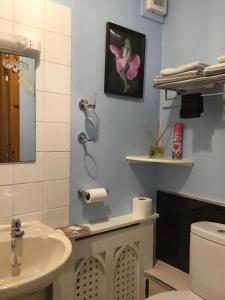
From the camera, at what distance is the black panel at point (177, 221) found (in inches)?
70.0

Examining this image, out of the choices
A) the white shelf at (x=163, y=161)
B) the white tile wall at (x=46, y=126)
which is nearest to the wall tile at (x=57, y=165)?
the white tile wall at (x=46, y=126)

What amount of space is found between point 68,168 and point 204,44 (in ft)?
3.83

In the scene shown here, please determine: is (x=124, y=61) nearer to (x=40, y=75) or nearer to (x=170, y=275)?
(x=40, y=75)

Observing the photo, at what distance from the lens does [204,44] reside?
177cm

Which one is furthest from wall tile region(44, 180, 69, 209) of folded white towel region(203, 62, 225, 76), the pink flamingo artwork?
folded white towel region(203, 62, 225, 76)

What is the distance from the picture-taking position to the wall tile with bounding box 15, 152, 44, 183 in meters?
1.43

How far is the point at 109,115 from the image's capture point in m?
1.79

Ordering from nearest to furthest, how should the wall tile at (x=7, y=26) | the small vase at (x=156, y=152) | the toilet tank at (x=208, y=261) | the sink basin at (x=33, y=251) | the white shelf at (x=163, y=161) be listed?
the sink basin at (x=33, y=251) < the wall tile at (x=7, y=26) < the toilet tank at (x=208, y=261) < the white shelf at (x=163, y=161) < the small vase at (x=156, y=152)

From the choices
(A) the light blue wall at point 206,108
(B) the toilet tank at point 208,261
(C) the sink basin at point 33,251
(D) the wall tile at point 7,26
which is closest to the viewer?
(C) the sink basin at point 33,251

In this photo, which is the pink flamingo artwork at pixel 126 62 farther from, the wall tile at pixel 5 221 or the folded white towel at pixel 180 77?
the wall tile at pixel 5 221

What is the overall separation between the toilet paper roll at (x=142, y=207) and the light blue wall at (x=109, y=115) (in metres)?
0.06

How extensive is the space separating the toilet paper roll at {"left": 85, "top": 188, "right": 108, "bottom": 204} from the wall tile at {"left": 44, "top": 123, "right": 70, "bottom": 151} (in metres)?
0.29

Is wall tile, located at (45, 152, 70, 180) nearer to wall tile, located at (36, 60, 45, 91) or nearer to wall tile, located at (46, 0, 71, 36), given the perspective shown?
wall tile, located at (36, 60, 45, 91)

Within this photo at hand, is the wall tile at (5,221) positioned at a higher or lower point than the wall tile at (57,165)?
lower
